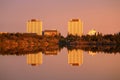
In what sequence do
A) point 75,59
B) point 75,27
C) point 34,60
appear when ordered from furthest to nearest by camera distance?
point 75,27
point 75,59
point 34,60

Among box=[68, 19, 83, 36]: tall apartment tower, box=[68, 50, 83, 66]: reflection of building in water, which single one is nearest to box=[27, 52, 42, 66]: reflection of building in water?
box=[68, 50, 83, 66]: reflection of building in water

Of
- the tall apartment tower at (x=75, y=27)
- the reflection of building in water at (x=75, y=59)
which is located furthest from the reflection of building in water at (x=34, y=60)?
the tall apartment tower at (x=75, y=27)

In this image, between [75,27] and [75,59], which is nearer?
[75,59]

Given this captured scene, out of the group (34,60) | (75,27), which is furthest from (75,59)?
(75,27)

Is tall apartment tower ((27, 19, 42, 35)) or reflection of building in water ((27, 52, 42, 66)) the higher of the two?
tall apartment tower ((27, 19, 42, 35))

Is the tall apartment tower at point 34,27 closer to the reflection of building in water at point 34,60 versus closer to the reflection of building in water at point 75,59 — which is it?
the reflection of building in water at point 75,59

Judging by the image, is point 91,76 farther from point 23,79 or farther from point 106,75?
point 23,79

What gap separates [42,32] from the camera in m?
62.1

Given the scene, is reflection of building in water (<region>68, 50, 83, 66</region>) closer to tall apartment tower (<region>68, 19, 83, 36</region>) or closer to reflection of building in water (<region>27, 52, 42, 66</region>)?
reflection of building in water (<region>27, 52, 42, 66</region>)

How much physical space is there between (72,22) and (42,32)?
6449 mm

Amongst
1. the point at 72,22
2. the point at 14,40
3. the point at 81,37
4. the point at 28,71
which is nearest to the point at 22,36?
the point at 14,40

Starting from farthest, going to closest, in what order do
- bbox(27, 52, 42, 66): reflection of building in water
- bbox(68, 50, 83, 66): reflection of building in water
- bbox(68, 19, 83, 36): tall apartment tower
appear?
bbox(68, 19, 83, 36): tall apartment tower
bbox(68, 50, 83, 66): reflection of building in water
bbox(27, 52, 42, 66): reflection of building in water

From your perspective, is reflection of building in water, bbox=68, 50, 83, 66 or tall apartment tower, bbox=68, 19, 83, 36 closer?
reflection of building in water, bbox=68, 50, 83, 66

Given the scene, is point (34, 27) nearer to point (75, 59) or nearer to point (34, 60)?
point (75, 59)
